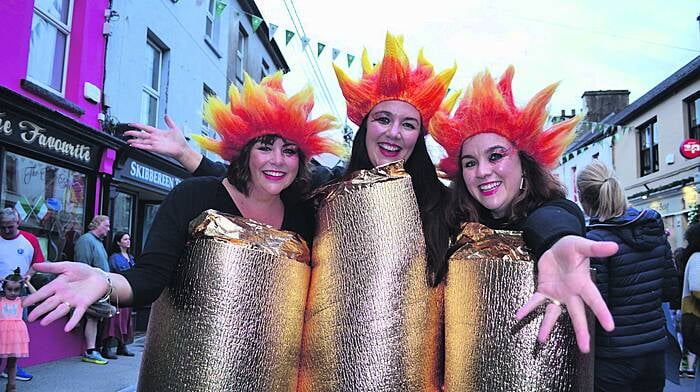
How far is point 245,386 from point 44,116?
198 inches

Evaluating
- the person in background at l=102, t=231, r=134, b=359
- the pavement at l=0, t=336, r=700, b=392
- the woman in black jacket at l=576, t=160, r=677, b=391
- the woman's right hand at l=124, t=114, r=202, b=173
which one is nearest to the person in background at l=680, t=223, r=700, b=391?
the woman in black jacket at l=576, t=160, r=677, b=391

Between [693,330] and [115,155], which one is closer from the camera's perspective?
[693,330]

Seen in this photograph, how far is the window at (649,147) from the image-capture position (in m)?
13.8

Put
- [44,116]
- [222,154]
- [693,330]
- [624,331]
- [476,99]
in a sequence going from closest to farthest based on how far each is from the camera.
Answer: [476,99] < [222,154] < [624,331] < [693,330] < [44,116]

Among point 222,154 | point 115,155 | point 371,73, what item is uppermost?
point 115,155

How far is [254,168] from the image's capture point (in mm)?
1837

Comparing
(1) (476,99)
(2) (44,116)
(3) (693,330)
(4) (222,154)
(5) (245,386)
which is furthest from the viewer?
(2) (44,116)

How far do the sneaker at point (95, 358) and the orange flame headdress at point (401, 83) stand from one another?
4.99m

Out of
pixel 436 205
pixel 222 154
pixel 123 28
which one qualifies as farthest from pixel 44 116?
pixel 436 205

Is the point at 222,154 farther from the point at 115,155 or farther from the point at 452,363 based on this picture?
the point at 115,155

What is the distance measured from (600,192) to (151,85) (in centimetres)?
722

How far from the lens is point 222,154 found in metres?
1.95

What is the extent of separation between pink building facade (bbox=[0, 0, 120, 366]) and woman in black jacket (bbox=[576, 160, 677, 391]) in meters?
4.87

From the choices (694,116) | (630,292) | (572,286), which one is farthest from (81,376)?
(694,116)
